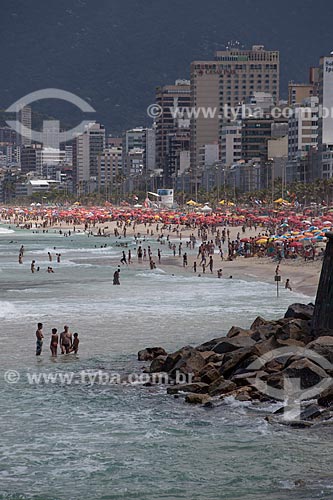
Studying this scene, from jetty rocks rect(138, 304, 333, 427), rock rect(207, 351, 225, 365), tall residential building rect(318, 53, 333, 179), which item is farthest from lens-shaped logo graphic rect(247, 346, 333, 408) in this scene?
tall residential building rect(318, 53, 333, 179)

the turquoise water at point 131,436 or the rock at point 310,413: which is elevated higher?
the rock at point 310,413

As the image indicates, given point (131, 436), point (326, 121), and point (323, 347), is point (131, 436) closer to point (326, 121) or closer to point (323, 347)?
point (323, 347)

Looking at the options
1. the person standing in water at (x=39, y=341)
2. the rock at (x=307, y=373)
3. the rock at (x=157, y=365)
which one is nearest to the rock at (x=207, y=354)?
the rock at (x=157, y=365)

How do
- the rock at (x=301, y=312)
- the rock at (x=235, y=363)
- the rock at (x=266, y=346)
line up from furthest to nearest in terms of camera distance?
1. the rock at (x=301, y=312)
2. the rock at (x=266, y=346)
3. the rock at (x=235, y=363)

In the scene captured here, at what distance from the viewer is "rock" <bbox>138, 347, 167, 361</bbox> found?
110ft

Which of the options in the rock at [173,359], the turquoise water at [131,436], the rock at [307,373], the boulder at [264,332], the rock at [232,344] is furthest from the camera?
the boulder at [264,332]

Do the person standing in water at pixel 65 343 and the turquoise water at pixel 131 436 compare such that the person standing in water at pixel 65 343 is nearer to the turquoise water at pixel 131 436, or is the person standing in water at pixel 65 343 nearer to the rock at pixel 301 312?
the turquoise water at pixel 131 436

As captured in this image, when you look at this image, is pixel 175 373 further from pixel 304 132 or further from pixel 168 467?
pixel 304 132

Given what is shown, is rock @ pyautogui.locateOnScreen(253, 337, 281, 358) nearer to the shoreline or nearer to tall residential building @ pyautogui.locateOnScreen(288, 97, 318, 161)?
the shoreline

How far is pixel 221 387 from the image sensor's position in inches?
1094

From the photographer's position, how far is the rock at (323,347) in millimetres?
27812

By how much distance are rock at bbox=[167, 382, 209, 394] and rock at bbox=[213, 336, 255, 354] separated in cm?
298

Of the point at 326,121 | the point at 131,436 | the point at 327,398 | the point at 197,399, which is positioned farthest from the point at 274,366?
the point at 326,121

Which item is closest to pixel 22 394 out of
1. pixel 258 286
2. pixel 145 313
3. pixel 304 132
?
pixel 145 313
